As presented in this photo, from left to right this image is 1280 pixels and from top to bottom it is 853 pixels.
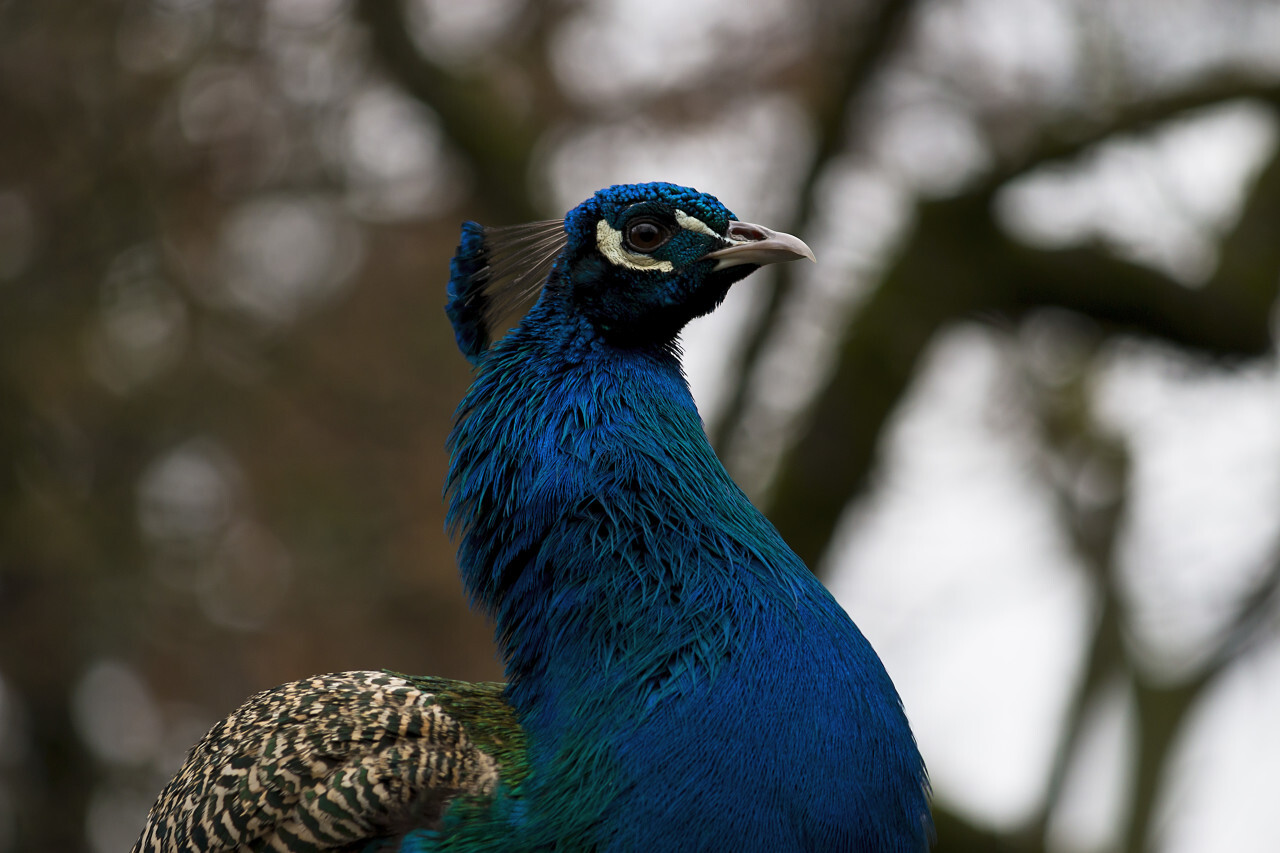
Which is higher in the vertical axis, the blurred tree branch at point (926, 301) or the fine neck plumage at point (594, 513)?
the blurred tree branch at point (926, 301)

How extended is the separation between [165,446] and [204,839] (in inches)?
305

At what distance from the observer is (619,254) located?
3.45 metres

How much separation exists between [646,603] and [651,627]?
7cm

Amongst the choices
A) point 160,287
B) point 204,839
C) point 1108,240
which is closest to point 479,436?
point 204,839

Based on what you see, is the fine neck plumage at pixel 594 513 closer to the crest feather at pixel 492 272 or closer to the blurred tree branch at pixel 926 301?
the crest feather at pixel 492 272

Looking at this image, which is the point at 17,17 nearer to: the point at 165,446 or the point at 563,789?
the point at 165,446

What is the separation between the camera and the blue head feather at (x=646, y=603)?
2748 mm

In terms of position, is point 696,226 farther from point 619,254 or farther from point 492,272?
point 492,272

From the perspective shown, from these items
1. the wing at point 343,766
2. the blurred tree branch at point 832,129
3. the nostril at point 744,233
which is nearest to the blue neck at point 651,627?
the wing at point 343,766

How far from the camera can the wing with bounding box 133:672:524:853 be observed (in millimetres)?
2945

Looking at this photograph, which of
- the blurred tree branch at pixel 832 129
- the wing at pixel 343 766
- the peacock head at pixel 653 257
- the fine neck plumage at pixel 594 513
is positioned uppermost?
the blurred tree branch at pixel 832 129

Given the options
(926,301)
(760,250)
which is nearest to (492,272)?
(760,250)

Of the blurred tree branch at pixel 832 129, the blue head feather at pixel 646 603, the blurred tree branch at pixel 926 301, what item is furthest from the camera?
the blurred tree branch at pixel 832 129

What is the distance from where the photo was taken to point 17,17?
7820mm
